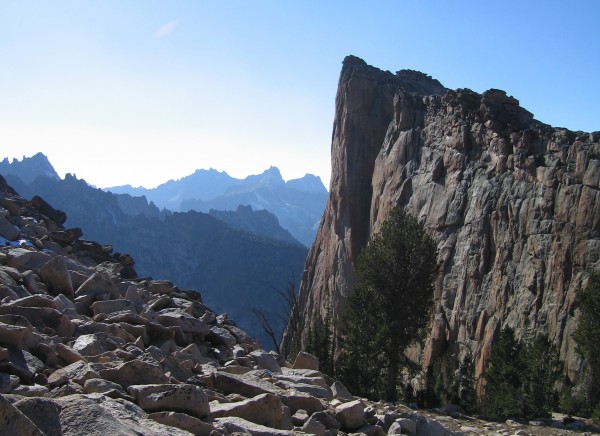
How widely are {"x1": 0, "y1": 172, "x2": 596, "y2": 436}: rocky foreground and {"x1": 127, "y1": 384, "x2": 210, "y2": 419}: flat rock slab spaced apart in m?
0.01

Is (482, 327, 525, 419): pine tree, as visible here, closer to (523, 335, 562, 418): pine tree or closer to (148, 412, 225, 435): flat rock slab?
(523, 335, 562, 418): pine tree

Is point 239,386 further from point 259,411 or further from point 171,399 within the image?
point 171,399

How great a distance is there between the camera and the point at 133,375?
24.8ft

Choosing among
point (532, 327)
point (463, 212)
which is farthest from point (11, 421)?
point (463, 212)

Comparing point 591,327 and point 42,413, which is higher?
point 591,327

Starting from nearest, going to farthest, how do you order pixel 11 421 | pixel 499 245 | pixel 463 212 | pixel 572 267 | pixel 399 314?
pixel 11 421, pixel 399 314, pixel 572 267, pixel 499 245, pixel 463 212

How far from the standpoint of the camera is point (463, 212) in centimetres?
6319

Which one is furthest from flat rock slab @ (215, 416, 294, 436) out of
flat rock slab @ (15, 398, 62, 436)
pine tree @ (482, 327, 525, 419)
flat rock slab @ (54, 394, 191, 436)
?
pine tree @ (482, 327, 525, 419)

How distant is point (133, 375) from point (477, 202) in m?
56.9

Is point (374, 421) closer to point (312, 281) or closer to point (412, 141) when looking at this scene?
point (412, 141)

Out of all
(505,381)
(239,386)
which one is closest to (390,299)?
(505,381)

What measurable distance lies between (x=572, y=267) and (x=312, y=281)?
51.5m

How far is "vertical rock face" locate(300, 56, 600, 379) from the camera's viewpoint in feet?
163

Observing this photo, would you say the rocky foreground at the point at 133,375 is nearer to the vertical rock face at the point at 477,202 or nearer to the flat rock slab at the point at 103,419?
the flat rock slab at the point at 103,419
